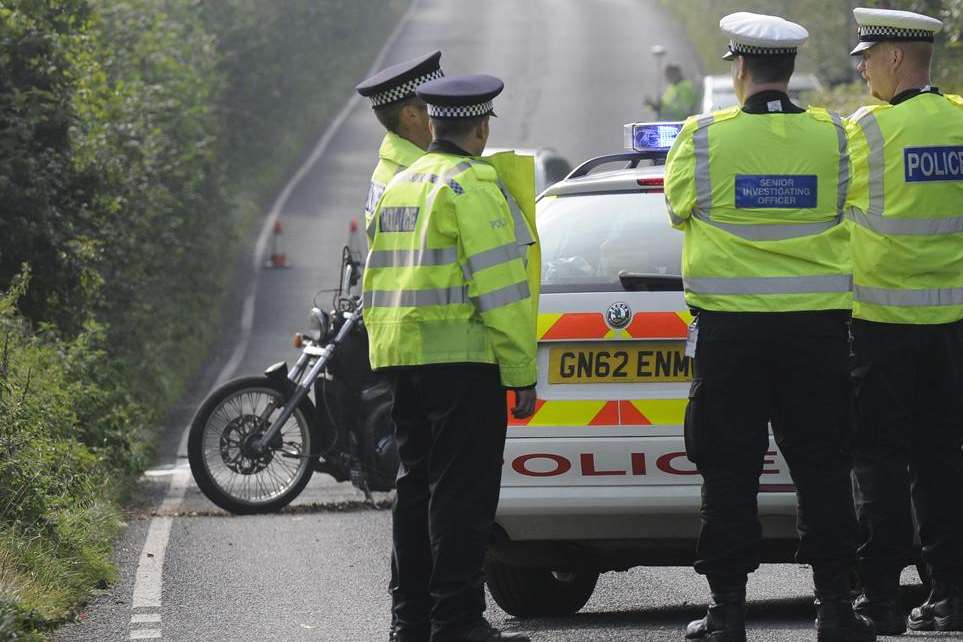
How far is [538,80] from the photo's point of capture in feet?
152

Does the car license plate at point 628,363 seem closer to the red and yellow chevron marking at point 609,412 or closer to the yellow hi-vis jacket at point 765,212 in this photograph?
the red and yellow chevron marking at point 609,412

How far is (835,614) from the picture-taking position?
5879mm

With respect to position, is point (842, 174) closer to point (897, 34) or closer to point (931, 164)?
point (931, 164)

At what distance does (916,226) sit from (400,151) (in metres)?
1.77

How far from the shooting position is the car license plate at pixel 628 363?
651 cm

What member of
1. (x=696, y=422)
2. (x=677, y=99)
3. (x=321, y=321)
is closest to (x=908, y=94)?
(x=696, y=422)

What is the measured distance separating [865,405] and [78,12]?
31.2 ft

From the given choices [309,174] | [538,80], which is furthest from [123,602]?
[538,80]

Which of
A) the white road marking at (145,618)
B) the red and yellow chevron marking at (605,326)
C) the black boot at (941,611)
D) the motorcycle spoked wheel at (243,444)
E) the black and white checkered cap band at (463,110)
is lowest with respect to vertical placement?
the motorcycle spoked wheel at (243,444)

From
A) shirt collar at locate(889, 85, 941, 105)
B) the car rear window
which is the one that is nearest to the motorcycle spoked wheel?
the car rear window

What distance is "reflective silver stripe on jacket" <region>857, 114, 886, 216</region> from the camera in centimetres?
629

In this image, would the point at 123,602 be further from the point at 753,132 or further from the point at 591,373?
the point at 753,132

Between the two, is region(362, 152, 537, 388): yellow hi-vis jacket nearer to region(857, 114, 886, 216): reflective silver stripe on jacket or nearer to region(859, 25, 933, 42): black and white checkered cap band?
region(857, 114, 886, 216): reflective silver stripe on jacket

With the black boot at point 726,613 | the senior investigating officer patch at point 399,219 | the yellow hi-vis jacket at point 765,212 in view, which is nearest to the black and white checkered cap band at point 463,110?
the senior investigating officer patch at point 399,219
